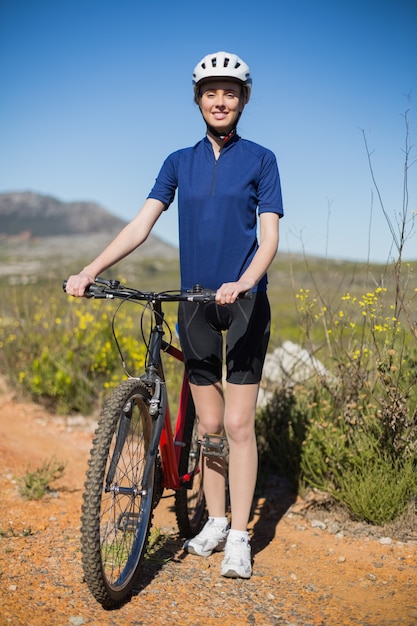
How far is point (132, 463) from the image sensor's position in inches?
112

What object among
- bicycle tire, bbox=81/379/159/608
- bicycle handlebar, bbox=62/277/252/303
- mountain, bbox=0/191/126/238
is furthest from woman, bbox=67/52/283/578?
mountain, bbox=0/191/126/238

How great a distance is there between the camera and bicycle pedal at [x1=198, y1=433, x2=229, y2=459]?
3.19 m

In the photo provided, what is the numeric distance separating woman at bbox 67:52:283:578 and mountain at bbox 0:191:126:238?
13369cm

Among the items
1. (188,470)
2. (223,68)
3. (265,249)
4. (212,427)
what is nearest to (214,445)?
(212,427)

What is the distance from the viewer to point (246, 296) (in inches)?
98.3

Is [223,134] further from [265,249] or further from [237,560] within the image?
[237,560]

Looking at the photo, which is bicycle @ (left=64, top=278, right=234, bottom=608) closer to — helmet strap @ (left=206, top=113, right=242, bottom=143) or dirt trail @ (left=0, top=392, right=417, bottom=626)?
dirt trail @ (left=0, top=392, right=417, bottom=626)

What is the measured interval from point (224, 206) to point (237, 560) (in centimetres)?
174

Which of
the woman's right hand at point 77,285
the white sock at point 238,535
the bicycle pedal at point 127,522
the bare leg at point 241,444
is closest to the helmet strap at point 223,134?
the woman's right hand at point 77,285

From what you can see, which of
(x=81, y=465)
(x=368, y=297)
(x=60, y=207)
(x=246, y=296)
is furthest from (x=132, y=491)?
(x=60, y=207)

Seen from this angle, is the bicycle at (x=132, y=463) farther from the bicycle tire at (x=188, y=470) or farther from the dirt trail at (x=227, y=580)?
the dirt trail at (x=227, y=580)

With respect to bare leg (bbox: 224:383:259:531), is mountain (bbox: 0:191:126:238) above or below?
above

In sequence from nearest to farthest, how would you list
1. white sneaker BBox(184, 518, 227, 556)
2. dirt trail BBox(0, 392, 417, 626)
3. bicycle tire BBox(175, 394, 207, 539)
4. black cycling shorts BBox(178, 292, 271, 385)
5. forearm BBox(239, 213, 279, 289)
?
dirt trail BBox(0, 392, 417, 626) → forearm BBox(239, 213, 279, 289) → black cycling shorts BBox(178, 292, 271, 385) → white sneaker BBox(184, 518, 227, 556) → bicycle tire BBox(175, 394, 207, 539)

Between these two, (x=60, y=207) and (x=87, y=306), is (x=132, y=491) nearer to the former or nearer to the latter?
(x=87, y=306)
